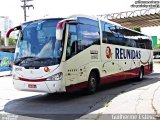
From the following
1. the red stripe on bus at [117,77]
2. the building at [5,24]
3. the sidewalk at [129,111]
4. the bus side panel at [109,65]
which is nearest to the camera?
the sidewalk at [129,111]

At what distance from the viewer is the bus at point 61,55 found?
11.1m

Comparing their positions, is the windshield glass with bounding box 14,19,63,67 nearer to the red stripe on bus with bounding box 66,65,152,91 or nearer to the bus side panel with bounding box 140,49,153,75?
the red stripe on bus with bounding box 66,65,152,91

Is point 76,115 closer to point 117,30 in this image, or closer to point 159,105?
point 159,105

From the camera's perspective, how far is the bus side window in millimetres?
11646

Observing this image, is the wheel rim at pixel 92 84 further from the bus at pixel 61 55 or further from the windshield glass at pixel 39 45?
the windshield glass at pixel 39 45

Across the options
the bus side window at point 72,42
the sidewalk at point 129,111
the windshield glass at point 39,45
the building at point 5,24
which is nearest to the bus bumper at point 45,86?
the windshield glass at point 39,45

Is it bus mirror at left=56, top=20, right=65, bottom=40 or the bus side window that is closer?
bus mirror at left=56, top=20, right=65, bottom=40

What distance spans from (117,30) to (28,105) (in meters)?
7.69


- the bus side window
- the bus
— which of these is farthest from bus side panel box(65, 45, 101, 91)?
the bus side window

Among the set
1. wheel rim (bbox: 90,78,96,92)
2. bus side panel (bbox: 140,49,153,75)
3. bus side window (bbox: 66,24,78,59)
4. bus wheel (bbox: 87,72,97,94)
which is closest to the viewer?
bus side window (bbox: 66,24,78,59)

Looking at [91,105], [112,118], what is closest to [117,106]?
[91,105]

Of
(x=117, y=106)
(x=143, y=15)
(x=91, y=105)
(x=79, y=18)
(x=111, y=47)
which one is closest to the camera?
(x=117, y=106)

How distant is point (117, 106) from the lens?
1013cm

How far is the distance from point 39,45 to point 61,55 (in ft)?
2.83
